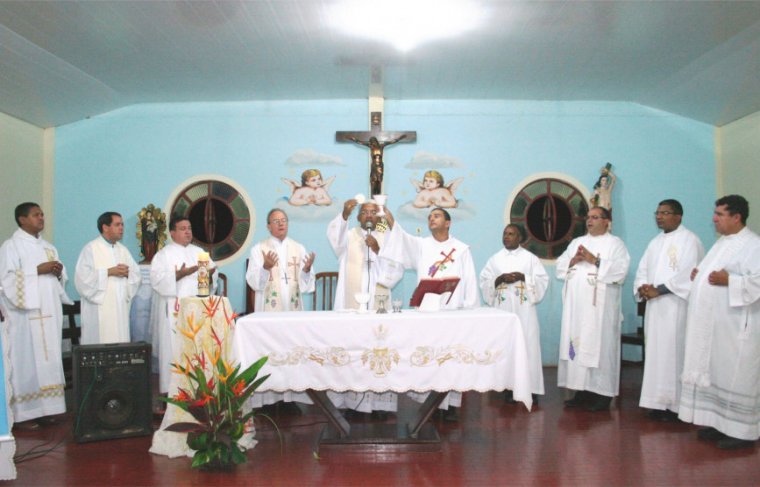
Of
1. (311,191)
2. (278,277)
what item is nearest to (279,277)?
(278,277)

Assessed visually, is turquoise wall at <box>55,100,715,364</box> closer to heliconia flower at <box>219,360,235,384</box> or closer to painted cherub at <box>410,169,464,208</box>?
painted cherub at <box>410,169,464,208</box>

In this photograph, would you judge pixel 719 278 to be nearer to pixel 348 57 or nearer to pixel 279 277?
pixel 279 277

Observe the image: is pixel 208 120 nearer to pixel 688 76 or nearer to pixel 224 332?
pixel 224 332

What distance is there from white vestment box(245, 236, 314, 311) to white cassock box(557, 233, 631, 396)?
289cm

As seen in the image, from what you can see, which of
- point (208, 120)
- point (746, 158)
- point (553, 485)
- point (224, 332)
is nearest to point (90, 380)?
point (224, 332)

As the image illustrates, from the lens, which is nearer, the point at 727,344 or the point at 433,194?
the point at 727,344

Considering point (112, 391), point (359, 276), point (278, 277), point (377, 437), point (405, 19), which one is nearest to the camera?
point (377, 437)

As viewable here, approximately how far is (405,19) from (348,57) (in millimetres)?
1304

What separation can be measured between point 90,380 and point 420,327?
274 centimetres

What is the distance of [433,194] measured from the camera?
9.12 metres

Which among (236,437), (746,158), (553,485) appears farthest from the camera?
(746,158)

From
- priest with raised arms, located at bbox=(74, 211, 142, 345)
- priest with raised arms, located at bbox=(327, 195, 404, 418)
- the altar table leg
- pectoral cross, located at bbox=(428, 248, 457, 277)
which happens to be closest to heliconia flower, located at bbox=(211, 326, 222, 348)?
the altar table leg

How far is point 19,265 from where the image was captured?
225 inches

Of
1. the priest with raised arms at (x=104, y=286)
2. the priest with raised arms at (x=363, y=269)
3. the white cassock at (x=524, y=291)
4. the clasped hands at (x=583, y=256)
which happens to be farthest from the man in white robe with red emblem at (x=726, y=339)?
the priest with raised arms at (x=104, y=286)
